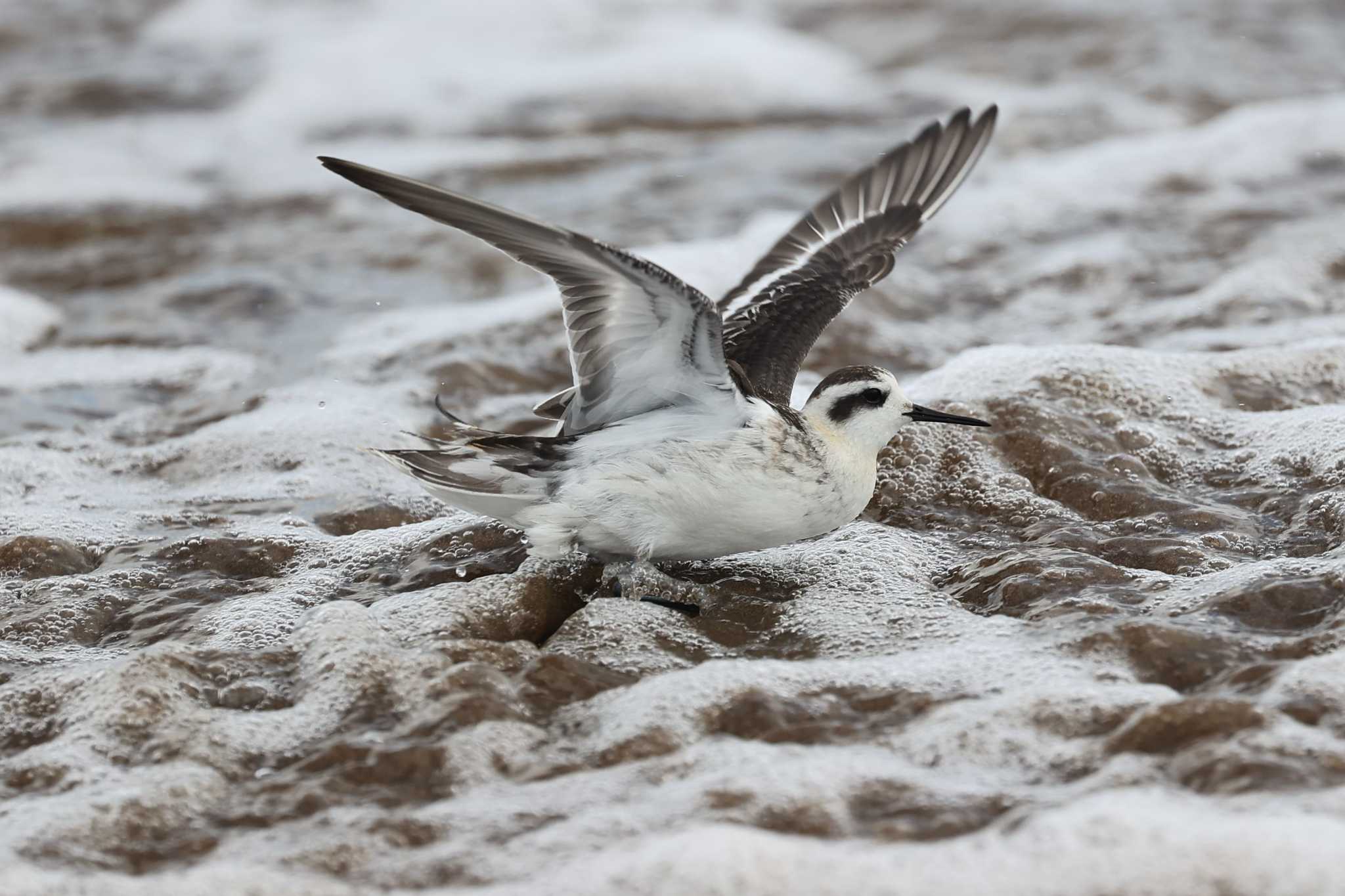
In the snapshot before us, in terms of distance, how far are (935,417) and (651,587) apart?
1066 mm

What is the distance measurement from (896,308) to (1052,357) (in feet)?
5.74

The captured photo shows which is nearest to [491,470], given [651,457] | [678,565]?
[651,457]

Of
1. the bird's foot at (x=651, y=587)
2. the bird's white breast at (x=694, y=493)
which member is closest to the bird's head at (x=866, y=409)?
A: the bird's white breast at (x=694, y=493)

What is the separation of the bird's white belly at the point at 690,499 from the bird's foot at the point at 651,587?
0.06 meters

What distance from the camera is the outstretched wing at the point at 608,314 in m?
3.45

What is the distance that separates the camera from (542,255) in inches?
149

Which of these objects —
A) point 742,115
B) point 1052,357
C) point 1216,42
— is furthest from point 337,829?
point 1216,42

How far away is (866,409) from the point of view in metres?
4.46

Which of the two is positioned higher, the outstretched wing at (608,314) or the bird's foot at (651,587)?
the outstretched wing at (608,314)

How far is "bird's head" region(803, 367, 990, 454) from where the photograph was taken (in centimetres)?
443

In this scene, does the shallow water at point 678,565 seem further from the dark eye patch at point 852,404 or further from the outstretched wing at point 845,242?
the outstretched wing at point 845,242

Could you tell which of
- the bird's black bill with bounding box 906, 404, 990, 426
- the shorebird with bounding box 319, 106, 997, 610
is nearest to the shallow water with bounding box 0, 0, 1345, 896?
the shorebird with bounding box 319, 106, 997, 610

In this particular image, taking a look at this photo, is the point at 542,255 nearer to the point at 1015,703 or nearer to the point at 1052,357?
the point at 1015,703

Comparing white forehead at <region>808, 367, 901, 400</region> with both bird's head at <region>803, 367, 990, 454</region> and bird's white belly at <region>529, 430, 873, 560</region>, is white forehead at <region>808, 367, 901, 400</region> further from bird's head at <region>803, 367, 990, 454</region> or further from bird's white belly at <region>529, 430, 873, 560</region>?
bird's white belly at <region>529, 430, 873, 560</region>
